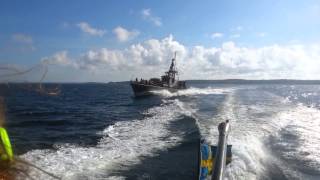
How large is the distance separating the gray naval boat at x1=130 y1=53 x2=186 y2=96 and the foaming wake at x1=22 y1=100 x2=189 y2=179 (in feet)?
129

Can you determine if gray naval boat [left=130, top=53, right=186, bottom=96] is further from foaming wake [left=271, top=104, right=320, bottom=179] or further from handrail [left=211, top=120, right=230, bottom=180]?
handrail [left=211, top=120, right=230, bottom=180]

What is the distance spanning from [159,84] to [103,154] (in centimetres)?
5002

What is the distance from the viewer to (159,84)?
65.4 m

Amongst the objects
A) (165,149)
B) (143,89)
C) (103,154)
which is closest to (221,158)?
(103,154)

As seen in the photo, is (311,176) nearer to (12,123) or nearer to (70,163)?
(70,163)

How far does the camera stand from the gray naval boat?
6137 centimetres

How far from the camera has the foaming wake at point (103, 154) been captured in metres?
12.6

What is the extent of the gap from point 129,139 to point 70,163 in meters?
5.74

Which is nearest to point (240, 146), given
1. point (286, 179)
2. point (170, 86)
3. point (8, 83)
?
point (286, 179)

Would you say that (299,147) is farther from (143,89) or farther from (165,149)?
(143,89)

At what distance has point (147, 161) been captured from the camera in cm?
1440

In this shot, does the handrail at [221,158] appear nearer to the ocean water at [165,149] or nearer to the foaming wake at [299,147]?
the ocean water at [165,149]

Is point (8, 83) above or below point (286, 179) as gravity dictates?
above

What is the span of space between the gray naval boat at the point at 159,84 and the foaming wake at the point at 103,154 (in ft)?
129
